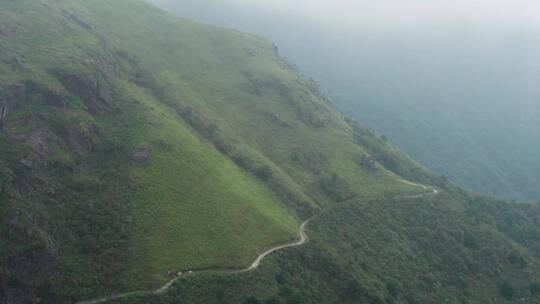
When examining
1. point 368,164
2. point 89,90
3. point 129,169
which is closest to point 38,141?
point 129,169

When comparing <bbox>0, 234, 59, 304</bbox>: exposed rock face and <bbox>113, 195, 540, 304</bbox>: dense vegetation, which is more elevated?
<bbox>113, 195, 540, 304</bbox>: dense vegetation

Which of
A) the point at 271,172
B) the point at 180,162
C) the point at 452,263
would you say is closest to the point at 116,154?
the point at 180,162

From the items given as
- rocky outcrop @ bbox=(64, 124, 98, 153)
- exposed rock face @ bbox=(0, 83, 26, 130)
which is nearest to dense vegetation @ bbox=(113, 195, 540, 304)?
rocky outcrop @ bbox=(64, 124, 98, 153)

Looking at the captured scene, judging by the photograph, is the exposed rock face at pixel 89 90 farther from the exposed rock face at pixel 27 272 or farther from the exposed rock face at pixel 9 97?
the exposed rock face at pixel 27 272

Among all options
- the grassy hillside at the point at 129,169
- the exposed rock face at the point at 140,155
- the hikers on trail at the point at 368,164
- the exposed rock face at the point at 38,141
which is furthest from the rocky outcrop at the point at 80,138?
the hikers on trail at the point at 368,164

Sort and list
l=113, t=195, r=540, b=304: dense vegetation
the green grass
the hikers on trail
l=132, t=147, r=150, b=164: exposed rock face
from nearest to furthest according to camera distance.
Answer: the green grass
l=113, t=195, r=540, b=304: dense vegetation
l=132, t=147, r=150, b=164: exposed rock face
the hikers on trail

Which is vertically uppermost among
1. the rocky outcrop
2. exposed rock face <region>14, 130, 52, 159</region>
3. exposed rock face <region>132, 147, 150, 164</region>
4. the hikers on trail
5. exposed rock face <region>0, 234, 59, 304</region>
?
the hikers on trail

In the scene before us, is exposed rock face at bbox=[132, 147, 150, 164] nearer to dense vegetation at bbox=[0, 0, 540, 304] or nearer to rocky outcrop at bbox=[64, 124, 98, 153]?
dense vegetation at bbox=[0, 0, 540, 304]
